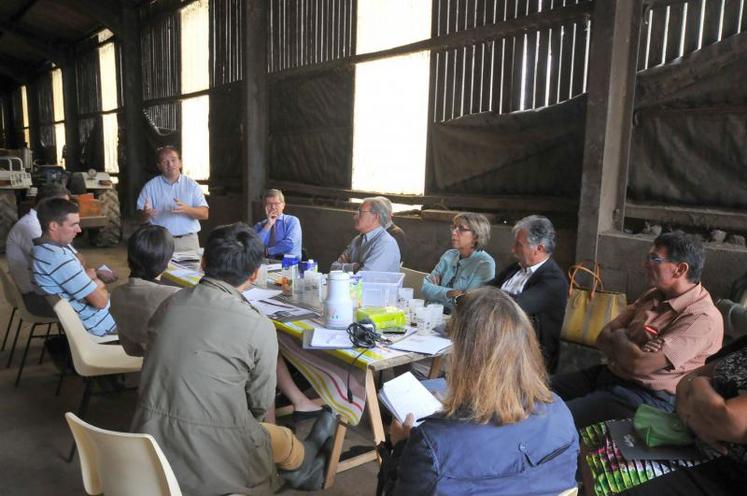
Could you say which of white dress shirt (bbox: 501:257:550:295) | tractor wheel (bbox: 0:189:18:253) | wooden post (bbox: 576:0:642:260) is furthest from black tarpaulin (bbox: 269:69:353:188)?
tractor wheel (bbox: 0:189:18:253)

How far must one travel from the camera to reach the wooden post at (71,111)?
1402cm

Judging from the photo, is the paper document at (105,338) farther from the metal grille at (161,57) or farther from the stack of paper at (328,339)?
the metal grille at (161,57)

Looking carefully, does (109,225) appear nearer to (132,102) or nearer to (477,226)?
(132,102)

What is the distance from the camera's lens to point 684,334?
2.19 metres

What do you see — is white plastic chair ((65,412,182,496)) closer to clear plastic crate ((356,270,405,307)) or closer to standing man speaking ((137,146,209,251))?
clear plastic crate ((356,270,405,307))

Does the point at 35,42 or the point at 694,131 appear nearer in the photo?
the point at 694,131

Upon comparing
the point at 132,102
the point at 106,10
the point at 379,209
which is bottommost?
the point at 379,209

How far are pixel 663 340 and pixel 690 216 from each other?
1.82 metres

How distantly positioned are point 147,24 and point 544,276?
34.8ft

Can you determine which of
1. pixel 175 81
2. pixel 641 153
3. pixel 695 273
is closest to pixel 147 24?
pixel 175 81

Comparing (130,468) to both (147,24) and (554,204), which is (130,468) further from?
(147,24)

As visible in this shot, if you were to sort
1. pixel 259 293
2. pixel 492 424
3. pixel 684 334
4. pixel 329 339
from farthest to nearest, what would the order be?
pixel 259 293
pixel 329 339
pixel 684 334
pixel 492 424

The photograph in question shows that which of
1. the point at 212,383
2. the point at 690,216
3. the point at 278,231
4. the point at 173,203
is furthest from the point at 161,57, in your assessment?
the point at 212,383

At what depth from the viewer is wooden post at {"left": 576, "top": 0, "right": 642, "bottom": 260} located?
3.80m
